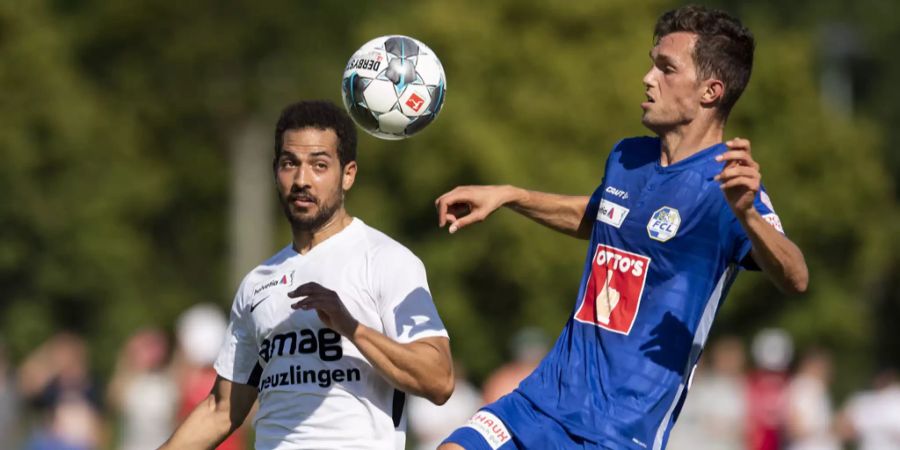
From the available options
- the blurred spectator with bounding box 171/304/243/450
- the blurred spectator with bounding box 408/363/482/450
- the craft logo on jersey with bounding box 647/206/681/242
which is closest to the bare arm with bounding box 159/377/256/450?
the craft logo on jersey with bounding box 647/206/681/242

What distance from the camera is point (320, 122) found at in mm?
6539

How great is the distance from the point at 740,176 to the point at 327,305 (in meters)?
1.62

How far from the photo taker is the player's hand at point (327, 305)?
5719mm

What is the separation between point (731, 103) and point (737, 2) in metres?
42.9

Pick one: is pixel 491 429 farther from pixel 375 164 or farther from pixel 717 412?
pixel 375 164

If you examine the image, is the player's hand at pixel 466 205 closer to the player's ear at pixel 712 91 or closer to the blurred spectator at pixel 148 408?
the player's ear at pixel 712 91

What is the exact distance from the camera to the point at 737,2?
157ft

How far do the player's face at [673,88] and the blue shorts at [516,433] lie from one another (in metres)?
1.32

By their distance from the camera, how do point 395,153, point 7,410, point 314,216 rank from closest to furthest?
1. point 314,216
2. point 7,410
3. point 395,153

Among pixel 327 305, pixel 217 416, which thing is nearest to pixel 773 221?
pixel 327 305

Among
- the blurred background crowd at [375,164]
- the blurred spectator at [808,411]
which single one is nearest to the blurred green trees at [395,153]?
the blurred background crowd at [375,164]

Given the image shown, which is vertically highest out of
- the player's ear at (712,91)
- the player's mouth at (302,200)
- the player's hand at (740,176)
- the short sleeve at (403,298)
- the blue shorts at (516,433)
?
the player's ear at (712,91)

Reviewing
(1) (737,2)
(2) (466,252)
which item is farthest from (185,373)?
(1) (737,2)

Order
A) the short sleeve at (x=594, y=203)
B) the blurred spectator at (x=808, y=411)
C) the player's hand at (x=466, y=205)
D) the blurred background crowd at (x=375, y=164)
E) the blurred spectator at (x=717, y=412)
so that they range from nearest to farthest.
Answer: the player's hand at (x=466, y=205), the short sleeve at (x=594, y=203), the blurred spectator at (x=717, y=412), the blurred spectator at (x=808, y=411), the blurred background crowd at (x=375, y=164)
